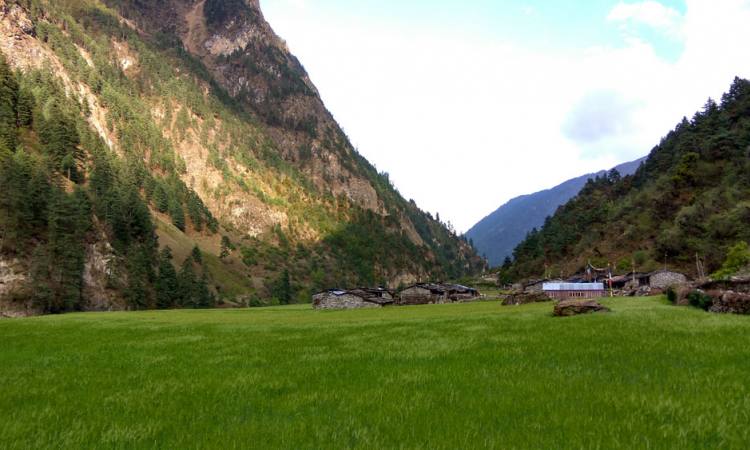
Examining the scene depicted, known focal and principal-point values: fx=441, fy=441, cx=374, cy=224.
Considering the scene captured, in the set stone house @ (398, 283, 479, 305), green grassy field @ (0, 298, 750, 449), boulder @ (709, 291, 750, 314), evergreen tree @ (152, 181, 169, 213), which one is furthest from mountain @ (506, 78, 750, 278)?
evergreen tree @ (152, 181, 169, 213)

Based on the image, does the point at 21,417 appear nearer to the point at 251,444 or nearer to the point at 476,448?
the point at 251,444

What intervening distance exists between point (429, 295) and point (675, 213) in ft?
251

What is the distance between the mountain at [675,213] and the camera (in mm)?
104750

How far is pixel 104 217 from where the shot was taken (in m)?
126

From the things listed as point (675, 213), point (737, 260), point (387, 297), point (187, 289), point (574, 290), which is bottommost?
point (387, 297)

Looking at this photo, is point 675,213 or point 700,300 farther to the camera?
point 675,213

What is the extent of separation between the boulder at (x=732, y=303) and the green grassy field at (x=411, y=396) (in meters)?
9.28

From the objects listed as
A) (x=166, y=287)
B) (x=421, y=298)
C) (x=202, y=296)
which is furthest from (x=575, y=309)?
(x=202, y=296)

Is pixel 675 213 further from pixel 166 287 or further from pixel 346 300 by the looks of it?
pixel 166 287

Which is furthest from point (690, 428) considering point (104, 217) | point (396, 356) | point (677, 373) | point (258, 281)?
point (258, 281)

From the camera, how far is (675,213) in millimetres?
127625

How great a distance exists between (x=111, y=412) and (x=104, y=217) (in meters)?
138

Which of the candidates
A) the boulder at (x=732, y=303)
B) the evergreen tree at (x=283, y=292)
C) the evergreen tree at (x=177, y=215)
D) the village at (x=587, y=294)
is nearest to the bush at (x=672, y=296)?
the village at (x=587, y=294)

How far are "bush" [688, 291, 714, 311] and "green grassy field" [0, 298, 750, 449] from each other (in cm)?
1389
